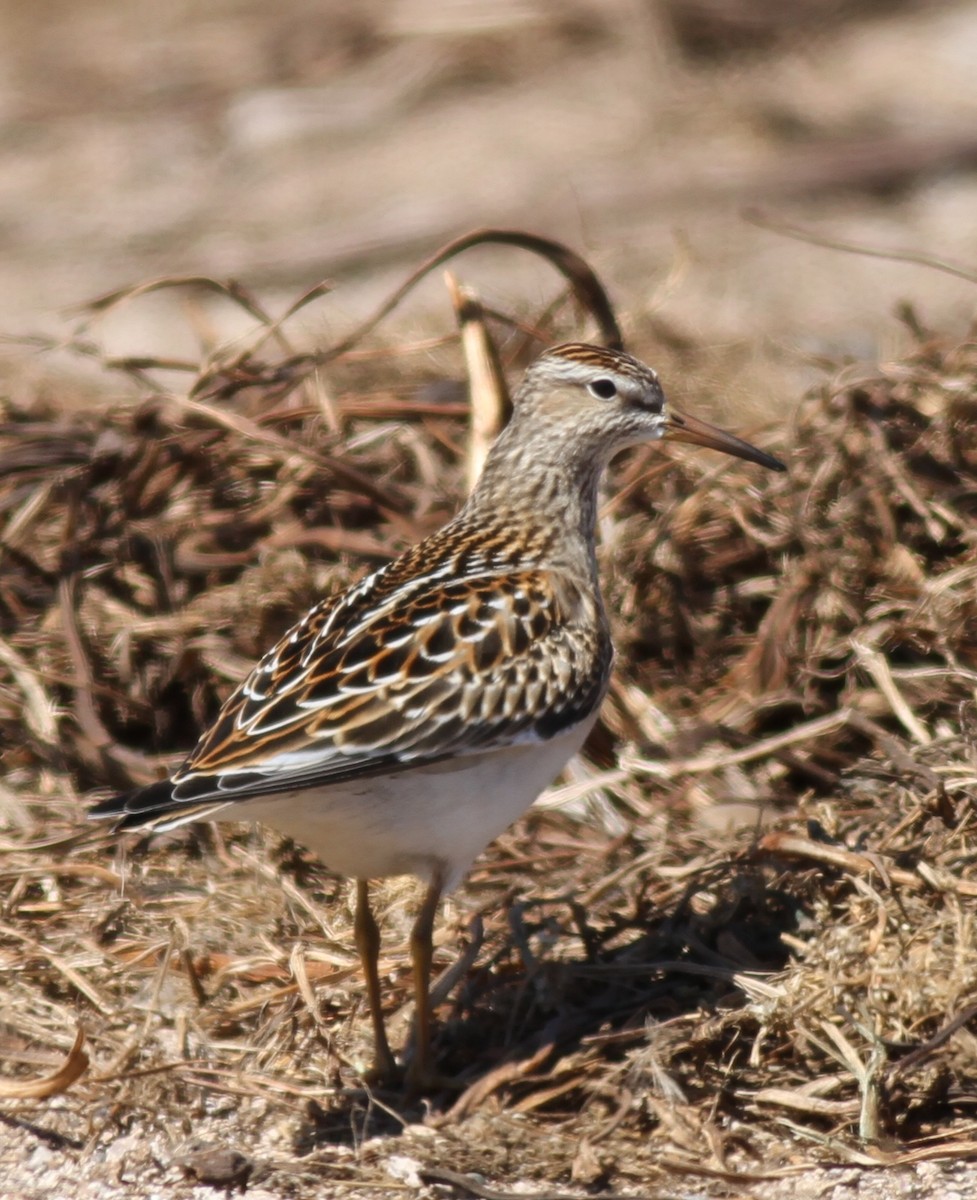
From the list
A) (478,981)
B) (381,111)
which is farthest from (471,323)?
(381,111)

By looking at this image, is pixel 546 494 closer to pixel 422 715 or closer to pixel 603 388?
pixel 603 388

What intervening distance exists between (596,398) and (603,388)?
1.3 inches

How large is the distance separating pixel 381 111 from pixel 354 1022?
8422 millimetres

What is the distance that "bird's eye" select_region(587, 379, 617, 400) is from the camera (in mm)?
4883

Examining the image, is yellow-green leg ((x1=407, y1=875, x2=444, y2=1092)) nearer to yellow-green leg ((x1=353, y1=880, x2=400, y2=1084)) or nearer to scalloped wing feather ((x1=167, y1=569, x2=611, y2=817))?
yellow-green leg ((x1=353, y1=880, x2=400, y2=1084))

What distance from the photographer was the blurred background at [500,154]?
9672 millimetres

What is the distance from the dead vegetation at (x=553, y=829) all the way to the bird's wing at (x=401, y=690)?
642 millimetres

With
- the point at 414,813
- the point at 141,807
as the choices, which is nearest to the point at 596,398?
the point at 414,813

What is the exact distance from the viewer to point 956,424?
6195 mm

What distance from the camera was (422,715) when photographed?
159 inches

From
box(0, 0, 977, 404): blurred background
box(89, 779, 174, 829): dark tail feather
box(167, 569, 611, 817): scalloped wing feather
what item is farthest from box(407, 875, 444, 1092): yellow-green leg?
box(0, 0, 977, 404): blurred background

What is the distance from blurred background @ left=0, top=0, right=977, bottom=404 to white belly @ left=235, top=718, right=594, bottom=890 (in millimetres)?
4153

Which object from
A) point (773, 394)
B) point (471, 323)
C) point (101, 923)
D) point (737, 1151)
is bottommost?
point (737, 1151)

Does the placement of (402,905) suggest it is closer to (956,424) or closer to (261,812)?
(261,812)
